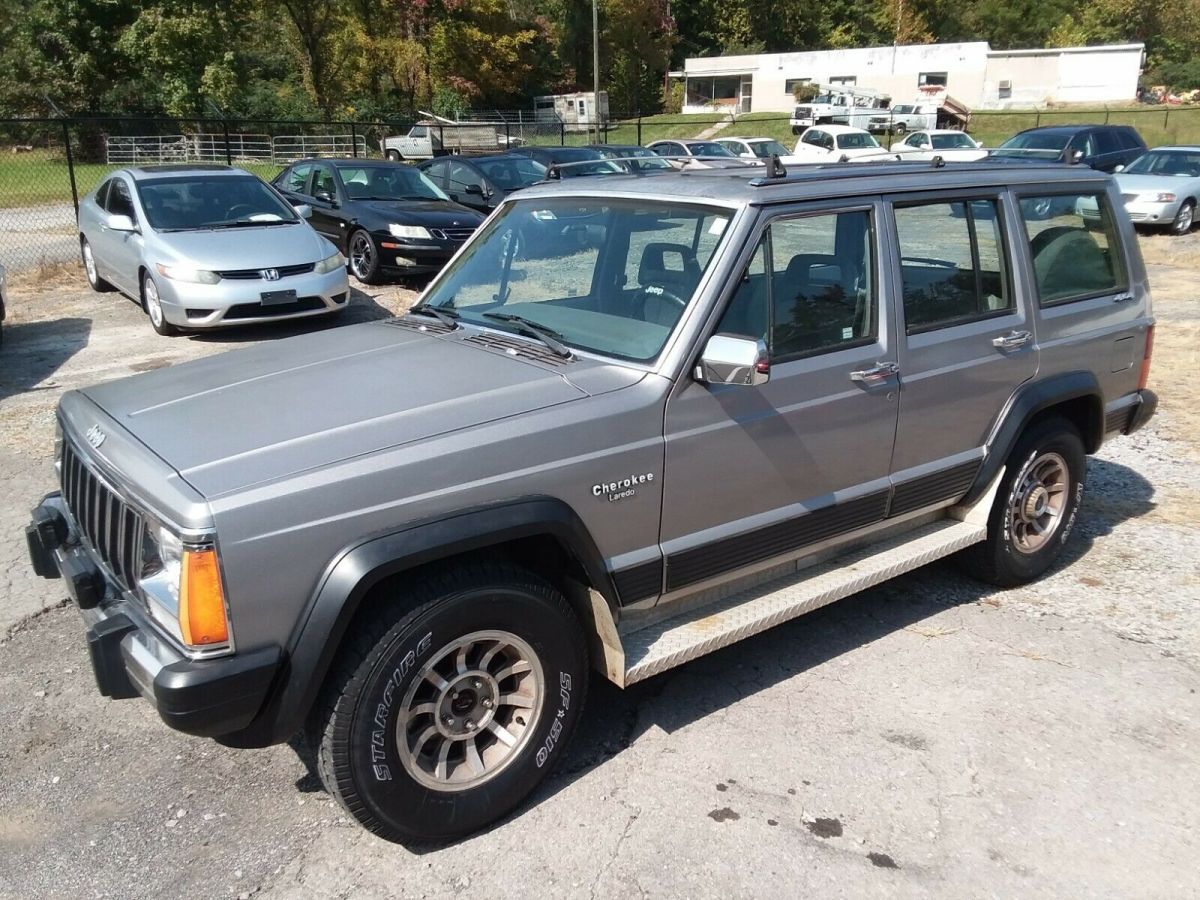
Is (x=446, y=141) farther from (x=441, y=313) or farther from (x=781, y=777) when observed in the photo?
(x=781, y=777)

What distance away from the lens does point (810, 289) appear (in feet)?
12.2

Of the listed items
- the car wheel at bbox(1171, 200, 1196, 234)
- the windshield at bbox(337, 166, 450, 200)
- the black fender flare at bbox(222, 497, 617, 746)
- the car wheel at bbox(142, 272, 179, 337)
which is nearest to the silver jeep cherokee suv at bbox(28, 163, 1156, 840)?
the black fender flare at bbox(222, 497, 617, 746)

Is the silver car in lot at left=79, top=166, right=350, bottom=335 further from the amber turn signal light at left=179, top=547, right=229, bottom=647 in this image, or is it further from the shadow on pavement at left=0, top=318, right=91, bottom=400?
the amber turn signal light at left=179, top=547, right=229, bottom=647

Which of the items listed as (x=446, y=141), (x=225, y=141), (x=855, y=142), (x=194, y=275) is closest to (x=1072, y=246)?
(x=194, y=275)

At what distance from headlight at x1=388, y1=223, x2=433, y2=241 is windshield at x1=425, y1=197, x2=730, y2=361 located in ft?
26.3

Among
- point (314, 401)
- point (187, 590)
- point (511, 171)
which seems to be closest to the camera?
point (187, 590)

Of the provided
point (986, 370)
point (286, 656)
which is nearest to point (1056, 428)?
point (986, 370)

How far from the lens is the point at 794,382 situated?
3.54 metres

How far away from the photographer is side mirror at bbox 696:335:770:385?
3072 mm

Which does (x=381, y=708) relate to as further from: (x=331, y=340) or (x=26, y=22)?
(x=26, y=22)

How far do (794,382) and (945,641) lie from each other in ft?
5.23

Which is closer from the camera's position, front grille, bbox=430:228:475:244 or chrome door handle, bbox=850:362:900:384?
chrome door handle, bbox=850:362:900:384

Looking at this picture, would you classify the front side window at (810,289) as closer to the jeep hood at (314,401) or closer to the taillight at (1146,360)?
the jeep hood at (314,401)

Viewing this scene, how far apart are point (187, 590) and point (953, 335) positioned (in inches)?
123
